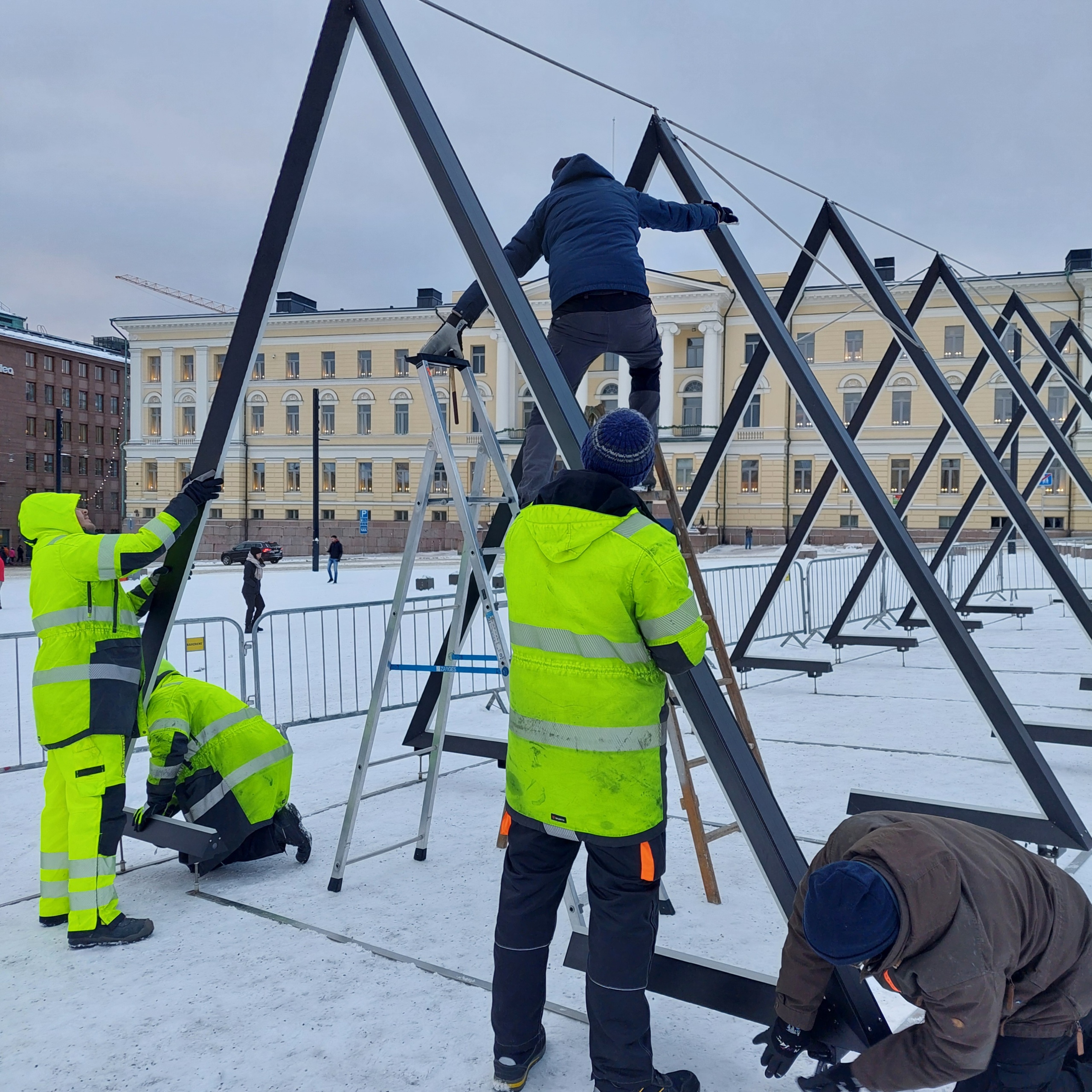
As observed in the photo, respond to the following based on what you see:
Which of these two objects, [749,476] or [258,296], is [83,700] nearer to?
[258,296]

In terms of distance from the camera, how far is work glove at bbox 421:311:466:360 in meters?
4.05

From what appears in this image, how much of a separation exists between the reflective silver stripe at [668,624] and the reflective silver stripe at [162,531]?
7.68ft

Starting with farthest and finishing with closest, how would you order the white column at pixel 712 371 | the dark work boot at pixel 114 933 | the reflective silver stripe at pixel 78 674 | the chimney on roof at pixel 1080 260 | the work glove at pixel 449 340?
1. the white column at pixel 712 371
2. the chimney on roof at pixel 1080 260
3. the work glove at pixel 449 340
4. the reflective silver stripe at pixel 78 674
5. the dark work boot at pixel 114 933

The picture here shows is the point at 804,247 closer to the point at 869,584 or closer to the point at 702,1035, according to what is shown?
the point at 702,1035

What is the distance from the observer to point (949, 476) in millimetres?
48938

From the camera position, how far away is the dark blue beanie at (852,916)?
78.1 inches

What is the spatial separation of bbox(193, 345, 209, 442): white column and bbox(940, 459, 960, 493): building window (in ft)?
142

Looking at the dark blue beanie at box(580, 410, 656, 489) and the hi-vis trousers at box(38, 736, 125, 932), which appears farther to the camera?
the hi-vis trousers at box(38, 736, 125, 932)

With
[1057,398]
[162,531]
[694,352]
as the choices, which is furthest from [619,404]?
[162,531]

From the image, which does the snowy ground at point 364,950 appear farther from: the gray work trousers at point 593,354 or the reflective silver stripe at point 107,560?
the gray work trousers at point 593,354

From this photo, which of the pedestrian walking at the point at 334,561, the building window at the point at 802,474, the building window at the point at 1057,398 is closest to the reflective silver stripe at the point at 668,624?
the pedestrian walking at the point at 334,561

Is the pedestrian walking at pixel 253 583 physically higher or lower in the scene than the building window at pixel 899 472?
lower

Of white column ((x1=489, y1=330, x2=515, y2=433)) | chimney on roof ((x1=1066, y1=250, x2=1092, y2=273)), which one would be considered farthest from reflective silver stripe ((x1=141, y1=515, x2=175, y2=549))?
chimney on roof ((x1=1066, y1=250, x2=1092, y2=273))

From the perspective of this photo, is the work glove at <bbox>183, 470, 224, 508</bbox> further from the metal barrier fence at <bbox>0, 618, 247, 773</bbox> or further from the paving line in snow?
the paving line in snow
